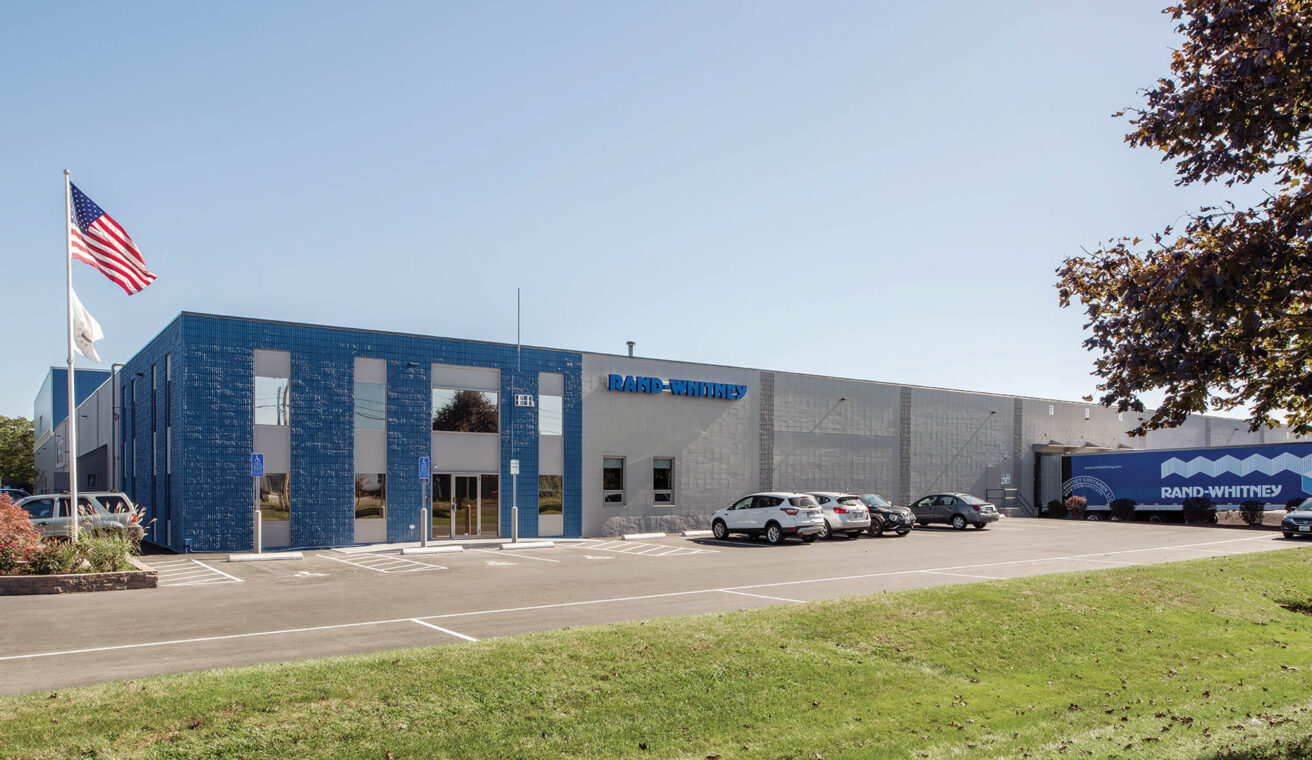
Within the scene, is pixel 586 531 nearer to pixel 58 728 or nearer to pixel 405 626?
pixel 405 626

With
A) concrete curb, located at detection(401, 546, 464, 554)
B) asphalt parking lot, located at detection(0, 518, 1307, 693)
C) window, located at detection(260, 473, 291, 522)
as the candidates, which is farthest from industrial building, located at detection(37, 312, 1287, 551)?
asphalt parking lot, located at detection(0, 518, 1307, 693)

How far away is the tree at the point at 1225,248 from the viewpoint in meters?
6.27

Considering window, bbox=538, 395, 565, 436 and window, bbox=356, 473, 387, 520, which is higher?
window, bbox=538, 395, 565, 436

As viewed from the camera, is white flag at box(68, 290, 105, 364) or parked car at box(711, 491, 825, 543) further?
parked car at box(711, 491, 825, 543)

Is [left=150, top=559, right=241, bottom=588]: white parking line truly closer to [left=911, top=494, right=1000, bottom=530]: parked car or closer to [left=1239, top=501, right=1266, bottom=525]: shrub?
[left=911, top=494, right=1000, bottom=530]: parked car

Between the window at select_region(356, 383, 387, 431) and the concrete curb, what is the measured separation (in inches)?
152

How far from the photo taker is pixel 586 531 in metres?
29.9

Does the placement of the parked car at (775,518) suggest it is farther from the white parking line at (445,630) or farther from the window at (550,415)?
the white parking line at (445,630)

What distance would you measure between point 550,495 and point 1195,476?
2908cm

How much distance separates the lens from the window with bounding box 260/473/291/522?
23.9 meters

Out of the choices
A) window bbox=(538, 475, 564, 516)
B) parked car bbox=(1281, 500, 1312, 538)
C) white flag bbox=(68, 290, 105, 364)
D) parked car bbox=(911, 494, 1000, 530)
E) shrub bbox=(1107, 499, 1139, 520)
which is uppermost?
white flag bbox=(68, 290, 105, 364)

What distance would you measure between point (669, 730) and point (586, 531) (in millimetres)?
23143

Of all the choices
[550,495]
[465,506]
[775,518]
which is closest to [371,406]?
[465,506]

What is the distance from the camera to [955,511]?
35.5 m
